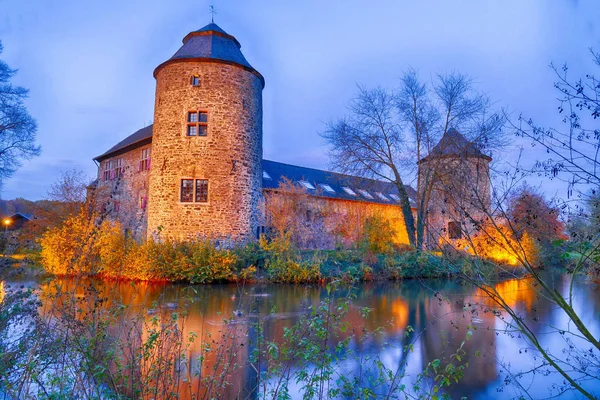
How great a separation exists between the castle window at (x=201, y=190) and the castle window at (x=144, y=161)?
230 inches

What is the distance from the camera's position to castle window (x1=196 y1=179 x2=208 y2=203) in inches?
646

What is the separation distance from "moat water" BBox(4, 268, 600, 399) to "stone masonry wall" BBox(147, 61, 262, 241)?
144 inches

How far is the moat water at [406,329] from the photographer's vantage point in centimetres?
427

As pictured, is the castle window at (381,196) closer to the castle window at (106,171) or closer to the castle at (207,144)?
the castle at (207,144)

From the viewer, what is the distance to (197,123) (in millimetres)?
16547

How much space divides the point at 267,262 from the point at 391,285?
4.65m

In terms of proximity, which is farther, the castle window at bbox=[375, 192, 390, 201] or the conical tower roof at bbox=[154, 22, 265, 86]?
the castle window at bbox=[375, 192, 390, 201]

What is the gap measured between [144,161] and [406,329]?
1751 cm

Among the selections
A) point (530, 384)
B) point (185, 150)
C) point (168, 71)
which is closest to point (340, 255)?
point (185, 150)

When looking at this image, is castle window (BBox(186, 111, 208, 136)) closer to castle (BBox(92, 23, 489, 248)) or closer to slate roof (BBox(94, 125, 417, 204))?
castle (BBox(92, 23, 489, 248))

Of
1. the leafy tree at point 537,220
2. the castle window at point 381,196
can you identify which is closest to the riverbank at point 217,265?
the leafy tree at point 537,220

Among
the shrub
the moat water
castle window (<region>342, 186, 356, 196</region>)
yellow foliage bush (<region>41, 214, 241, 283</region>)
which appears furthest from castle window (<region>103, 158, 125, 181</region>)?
castle window (<region>342, 186, 356, 196</region>)

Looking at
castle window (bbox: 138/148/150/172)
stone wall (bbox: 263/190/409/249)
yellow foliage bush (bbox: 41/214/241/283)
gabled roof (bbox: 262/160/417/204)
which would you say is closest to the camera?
yellow foliage bush (bbox: 41/214/241/283)

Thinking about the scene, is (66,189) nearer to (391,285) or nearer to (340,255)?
(340,255)
